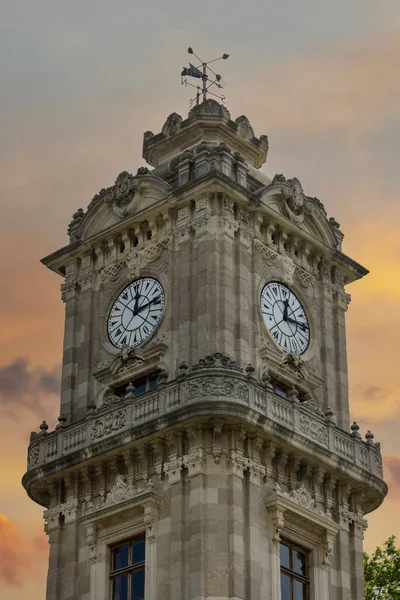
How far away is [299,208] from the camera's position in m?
62.4

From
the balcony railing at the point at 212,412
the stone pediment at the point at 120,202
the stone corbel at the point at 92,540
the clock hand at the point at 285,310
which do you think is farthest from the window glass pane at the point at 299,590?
the stone pediment at the point at 120,202

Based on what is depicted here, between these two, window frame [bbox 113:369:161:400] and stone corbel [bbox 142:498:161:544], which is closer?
stone corbel [bbox 142:498:161:544]

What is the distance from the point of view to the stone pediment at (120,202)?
6131 centimetres

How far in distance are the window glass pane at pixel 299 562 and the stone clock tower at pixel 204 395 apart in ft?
0.19

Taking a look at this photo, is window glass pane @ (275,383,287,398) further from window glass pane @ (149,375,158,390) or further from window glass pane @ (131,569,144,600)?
window glass pane @ (131,569,144,600)

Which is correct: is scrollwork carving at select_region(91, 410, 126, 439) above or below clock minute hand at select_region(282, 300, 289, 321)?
below

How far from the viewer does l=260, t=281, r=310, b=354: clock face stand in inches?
2344

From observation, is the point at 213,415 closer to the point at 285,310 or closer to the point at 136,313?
the point at 136,313

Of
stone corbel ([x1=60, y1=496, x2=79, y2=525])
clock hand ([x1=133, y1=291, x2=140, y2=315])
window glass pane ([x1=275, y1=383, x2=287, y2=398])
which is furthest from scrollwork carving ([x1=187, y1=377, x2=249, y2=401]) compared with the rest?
clock hand ([x1=133, y1=291, x2=140, y2=315])

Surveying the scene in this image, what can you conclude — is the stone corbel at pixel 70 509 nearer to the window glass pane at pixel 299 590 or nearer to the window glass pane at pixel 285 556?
the window glass pane at pixel 285 556

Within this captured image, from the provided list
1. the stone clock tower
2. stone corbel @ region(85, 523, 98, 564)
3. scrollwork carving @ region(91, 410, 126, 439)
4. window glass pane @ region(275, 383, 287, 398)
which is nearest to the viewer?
the stone clock tower

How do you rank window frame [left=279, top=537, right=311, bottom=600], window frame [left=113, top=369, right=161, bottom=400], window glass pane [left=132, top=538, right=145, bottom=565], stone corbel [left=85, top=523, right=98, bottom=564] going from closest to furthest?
1. window glass pane [left=132, top=538, right=145, bottom=565]
2. window frame [left=279, top=537, right=311, bottom=600]
3. stone corbel [left=85, top=523, right=98, bottom=564]
4. window frame [left=113, top=369, right=161, bottom=400]

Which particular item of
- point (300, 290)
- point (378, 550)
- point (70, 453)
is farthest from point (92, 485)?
point (378, 550)

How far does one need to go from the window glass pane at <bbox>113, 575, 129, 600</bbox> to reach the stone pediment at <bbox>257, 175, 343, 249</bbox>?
43.9 feet
